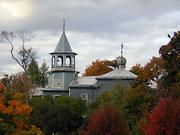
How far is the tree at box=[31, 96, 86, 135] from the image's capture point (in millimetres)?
69688

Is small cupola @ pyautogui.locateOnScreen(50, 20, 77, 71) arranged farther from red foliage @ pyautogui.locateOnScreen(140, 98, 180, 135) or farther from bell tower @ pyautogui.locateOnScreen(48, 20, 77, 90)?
red foliage @ pyautogui.locateOnScreen(140, 98, 180, 135)

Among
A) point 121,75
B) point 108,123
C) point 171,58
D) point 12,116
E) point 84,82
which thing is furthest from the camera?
point 84,82

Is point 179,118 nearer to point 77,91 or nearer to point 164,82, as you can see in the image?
point 164,82


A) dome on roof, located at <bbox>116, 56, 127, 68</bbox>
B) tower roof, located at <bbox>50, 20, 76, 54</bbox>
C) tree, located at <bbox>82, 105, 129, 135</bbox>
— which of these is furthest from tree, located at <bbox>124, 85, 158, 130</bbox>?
tower roof, located at <bbox>50, 20, 76, 54</bbox>

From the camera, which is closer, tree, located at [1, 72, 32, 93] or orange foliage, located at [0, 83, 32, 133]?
orange foliage, located at [0, 83, 32, 133]

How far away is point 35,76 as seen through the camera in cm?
11862

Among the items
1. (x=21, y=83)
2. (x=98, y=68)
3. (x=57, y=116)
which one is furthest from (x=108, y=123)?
(x=98, y=68)

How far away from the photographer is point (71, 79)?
10131 centimetres

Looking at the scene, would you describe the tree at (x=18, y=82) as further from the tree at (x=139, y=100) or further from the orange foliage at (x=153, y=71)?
the tree at (x=139, y=100)

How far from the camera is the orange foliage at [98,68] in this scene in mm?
111312

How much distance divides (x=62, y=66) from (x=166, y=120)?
5533cm

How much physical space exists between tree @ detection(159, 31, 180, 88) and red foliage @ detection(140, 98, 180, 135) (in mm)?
12926

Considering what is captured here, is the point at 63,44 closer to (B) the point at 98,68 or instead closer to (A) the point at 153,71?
(B) the point at 98,68

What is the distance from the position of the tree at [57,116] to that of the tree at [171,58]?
13392mm
